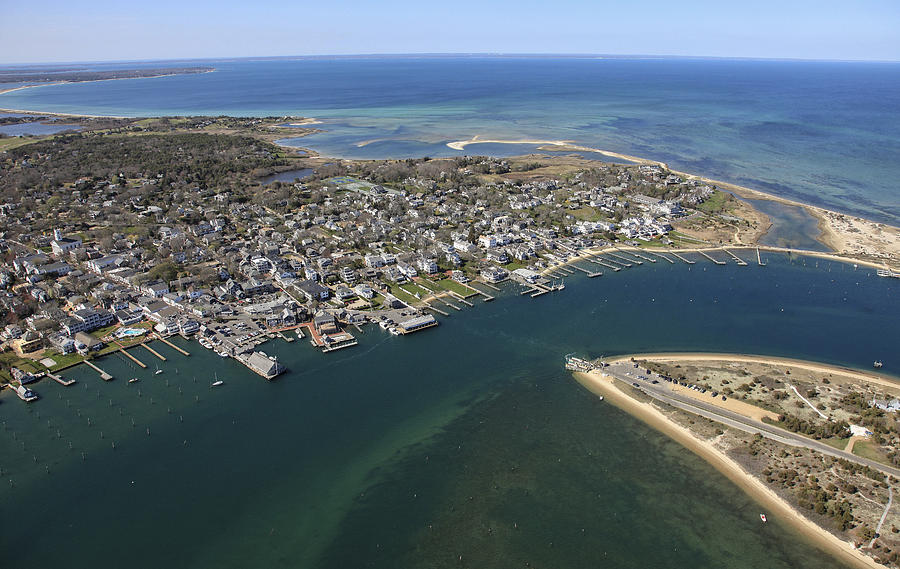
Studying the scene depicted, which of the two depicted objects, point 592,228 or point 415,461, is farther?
point 592,228

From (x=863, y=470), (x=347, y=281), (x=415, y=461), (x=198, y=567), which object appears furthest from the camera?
(x=347, y=281)

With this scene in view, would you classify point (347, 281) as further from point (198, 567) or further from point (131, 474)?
point (198, 567)

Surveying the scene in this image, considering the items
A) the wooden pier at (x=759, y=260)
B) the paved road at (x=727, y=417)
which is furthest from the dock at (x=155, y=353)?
the wooden pier at (x=759, y=260)

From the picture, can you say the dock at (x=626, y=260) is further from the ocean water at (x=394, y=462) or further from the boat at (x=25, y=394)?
the boat at (x=25, y=394)

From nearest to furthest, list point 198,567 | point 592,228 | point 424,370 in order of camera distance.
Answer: point 198,567, point 424,370, point 592,228

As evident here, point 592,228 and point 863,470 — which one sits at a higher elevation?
point 592,228

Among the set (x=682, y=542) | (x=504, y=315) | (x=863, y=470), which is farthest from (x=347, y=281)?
(x=863, y=470)

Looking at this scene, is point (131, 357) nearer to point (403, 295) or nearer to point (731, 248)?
point (403, 295)

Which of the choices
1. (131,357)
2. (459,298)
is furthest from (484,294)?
(131,357)
